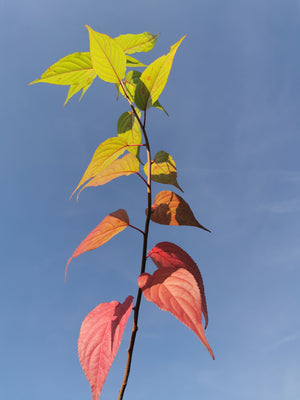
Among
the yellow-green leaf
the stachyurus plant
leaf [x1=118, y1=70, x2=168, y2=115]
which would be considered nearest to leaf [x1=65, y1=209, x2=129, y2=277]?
the stachyurus plant

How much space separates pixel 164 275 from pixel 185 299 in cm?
10

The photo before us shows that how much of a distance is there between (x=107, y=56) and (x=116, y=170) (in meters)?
0.36

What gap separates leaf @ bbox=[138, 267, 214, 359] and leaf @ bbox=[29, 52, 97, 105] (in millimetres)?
848

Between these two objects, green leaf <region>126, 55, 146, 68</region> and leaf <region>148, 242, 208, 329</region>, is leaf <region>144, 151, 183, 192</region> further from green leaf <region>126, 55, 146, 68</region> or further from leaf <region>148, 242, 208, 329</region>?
green leaf <region>126, 55, 146, 68</region>

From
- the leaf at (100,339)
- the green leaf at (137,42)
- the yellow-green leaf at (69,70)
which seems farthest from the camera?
the green leaf at (137,42)

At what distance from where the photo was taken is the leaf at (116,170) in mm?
931

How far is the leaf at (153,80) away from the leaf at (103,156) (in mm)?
147

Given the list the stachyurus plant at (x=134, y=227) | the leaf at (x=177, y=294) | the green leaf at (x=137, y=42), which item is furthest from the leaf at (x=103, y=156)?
the green leaf at (x=137, y=42)

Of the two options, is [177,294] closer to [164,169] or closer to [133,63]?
[164,169]

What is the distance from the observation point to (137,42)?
132cm

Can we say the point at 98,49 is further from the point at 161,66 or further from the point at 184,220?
the point at 184,220

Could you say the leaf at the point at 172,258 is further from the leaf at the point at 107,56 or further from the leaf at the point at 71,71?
the leaf at the point at 71,71

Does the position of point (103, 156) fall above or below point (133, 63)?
below

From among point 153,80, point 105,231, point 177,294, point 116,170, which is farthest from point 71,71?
point 177,294
